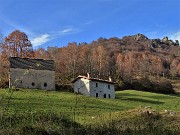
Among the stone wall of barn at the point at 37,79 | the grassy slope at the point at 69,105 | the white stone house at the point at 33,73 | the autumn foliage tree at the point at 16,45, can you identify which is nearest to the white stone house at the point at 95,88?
Result: the stone wall of barn at the point at 37,79

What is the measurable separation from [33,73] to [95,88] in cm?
1173

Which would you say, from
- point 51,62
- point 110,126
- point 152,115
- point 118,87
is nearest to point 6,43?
point 51,62

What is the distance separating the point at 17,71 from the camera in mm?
60406

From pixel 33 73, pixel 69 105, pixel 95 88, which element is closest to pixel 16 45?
pixel 33 73

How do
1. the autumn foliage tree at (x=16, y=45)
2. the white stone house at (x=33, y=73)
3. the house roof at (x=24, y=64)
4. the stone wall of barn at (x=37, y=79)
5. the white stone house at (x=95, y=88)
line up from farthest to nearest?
the autumn foliage tree at (x=16, y=45)
the white stone house at (x=95, y=88)
the house roof at (x=24, y=64)
the stone wall of barn at (x=37, y=79)
the white stone house at (x=33, y=73)

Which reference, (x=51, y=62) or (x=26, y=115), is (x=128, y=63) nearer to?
(x=51, y=62)

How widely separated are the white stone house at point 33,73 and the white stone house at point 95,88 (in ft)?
18.1

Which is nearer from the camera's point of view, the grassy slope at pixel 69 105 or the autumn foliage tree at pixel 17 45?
the grassy slope at pixel 69 105

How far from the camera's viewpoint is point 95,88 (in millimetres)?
62469

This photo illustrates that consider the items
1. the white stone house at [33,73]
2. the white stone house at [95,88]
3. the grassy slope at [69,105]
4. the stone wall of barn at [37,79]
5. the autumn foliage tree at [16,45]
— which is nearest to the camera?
the grassy slope at [69,105]

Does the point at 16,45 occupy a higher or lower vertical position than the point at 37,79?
higher

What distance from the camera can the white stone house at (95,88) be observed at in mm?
61469

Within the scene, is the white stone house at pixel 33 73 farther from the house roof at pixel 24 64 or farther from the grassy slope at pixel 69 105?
the grassy slope at pixel 69 105

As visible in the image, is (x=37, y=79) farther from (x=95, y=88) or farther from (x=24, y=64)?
(x=95, y=88)
